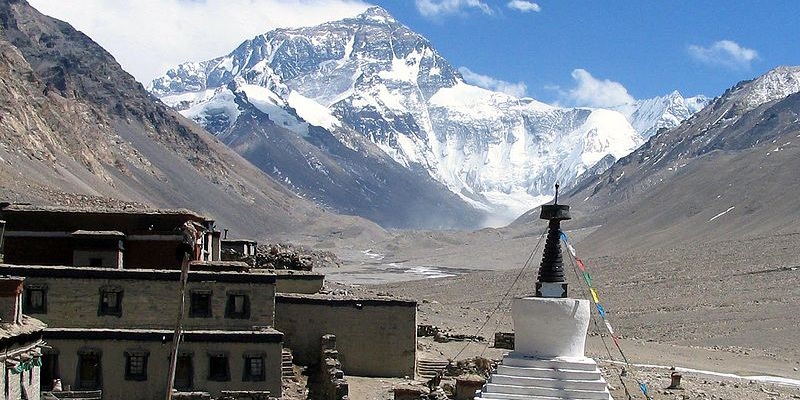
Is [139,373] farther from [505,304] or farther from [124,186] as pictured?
[124,186]

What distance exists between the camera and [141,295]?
27719 mm

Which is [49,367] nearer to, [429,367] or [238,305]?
[238,305]

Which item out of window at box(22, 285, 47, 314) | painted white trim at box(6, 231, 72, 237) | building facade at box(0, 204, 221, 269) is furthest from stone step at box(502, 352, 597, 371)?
painted white trim at box(6, 231, 72, 237)

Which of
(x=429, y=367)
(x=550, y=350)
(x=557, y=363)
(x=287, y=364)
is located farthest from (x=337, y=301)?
(x=557, y=363)

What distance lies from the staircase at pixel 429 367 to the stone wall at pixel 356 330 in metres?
1.17

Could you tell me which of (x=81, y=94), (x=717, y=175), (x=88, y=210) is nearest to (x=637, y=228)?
(x=717, y=175)

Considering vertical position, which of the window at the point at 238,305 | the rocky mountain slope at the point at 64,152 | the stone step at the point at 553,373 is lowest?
the stone step at the point at 553,373

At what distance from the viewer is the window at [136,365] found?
27109 mm

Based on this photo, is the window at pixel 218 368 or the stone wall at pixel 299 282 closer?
the window at pixel 218 368

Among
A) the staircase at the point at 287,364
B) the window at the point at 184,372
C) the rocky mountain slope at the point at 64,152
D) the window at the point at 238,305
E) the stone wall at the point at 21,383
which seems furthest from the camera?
the rocky mountain slope at the point at 64,152

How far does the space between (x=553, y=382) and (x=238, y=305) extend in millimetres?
11236

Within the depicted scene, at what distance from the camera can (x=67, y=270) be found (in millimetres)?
27328

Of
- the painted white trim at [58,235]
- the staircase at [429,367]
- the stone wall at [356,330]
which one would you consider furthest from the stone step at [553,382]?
the staircase at [429,367]

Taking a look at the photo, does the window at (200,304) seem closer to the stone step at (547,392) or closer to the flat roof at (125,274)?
the flat roof at (125,274)
